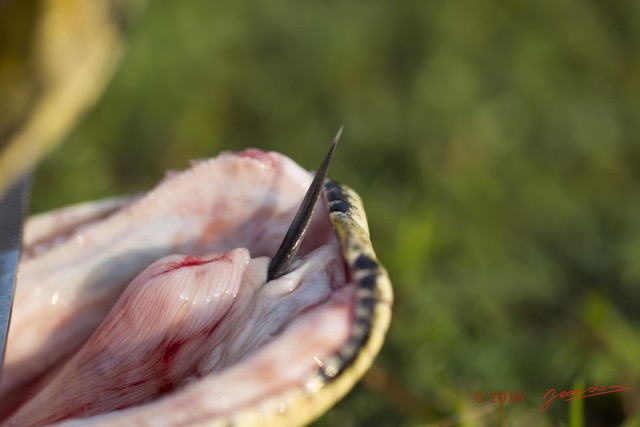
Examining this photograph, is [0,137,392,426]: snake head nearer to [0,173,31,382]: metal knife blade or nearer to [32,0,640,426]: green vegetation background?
[0,173,31,382]: metal knife blade

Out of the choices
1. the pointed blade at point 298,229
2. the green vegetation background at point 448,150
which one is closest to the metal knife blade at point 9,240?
the pointed blade at point 298,229

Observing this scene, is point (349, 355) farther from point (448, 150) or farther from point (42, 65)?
point (448, 150)

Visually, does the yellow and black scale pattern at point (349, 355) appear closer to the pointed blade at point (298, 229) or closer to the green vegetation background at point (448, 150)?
the pointed blade at point (298, 229)

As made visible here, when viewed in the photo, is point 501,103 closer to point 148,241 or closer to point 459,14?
point 459,14

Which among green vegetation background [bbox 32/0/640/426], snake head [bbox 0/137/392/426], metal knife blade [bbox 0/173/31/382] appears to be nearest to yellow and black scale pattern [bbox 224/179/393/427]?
snake head [bbox 0/137/392/426]

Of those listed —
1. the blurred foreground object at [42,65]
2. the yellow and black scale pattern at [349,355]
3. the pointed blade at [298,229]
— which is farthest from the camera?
the blurred foreground object at [42,65]
